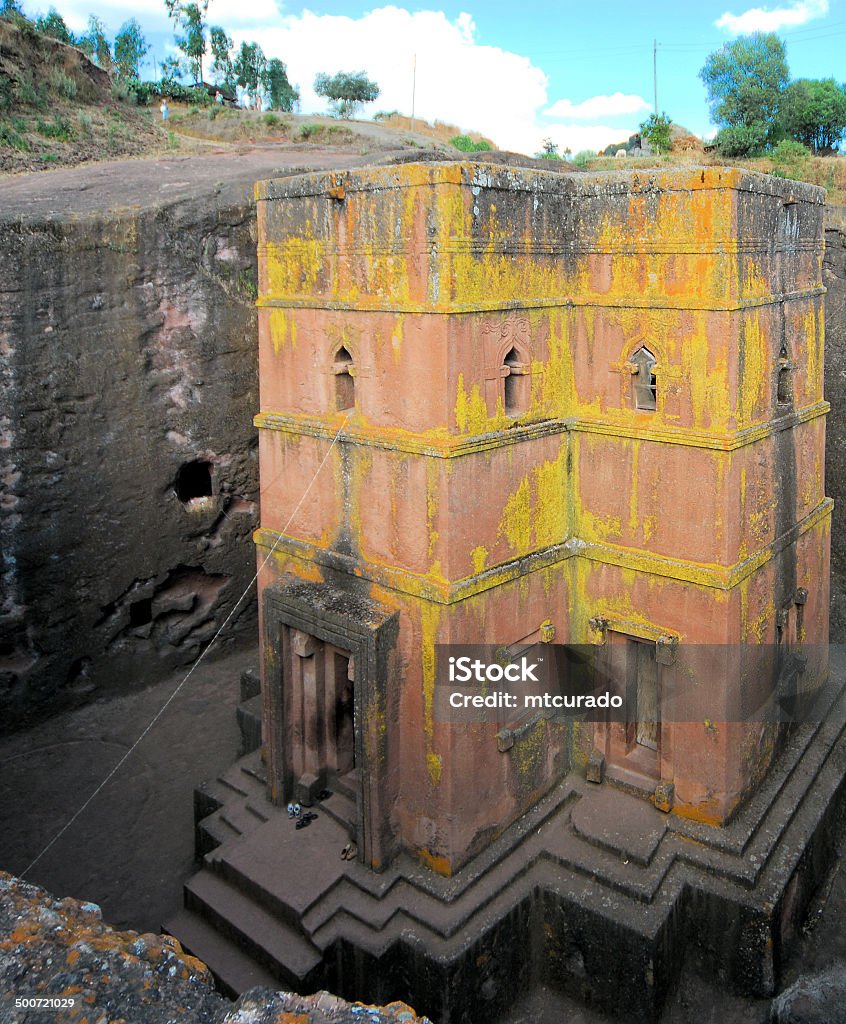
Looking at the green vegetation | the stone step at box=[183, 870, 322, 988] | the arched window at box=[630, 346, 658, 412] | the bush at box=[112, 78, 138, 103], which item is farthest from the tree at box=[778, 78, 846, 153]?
the stone step at box=[183, 870, 322, 988]

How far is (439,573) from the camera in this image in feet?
24.1

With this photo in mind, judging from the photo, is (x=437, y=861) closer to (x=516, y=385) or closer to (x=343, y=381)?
(x=516, y=385)

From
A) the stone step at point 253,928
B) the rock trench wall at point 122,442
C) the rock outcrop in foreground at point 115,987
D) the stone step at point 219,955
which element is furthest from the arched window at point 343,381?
the rock outcrop in foreground at point 115,987

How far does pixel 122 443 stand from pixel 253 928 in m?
6.66

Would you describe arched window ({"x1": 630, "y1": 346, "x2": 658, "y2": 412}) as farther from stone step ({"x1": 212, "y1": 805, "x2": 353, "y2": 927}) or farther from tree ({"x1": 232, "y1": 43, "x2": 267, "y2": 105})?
tree ({"x1": 232, "y1": 43, "x2": 267, "y2": 105})

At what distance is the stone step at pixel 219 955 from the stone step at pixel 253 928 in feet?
0.20

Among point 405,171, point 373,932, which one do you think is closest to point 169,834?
point 373,932

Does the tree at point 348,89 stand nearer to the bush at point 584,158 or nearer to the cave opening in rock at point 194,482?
the bush at point 584,158

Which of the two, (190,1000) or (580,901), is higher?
(190,1000)

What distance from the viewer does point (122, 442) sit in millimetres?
11812

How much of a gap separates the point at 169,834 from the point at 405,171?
23.4 ft

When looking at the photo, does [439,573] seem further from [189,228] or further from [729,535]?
[189,228]

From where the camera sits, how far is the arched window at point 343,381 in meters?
7.94

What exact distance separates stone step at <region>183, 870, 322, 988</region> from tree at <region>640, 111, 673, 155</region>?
24776mm
